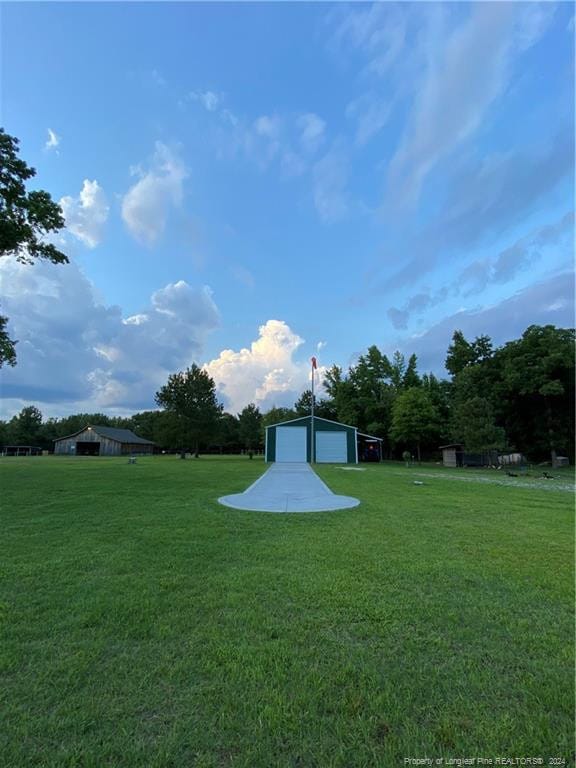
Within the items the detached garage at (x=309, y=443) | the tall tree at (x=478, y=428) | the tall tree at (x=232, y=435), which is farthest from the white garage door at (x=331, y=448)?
the tall tree at (x=232, y=435)

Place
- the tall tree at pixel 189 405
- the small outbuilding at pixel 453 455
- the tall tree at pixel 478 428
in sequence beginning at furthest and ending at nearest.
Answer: the tall tree at pixel 189 405, the small outbuilding at pixel 453 455, the tall tree at pixel 478 428

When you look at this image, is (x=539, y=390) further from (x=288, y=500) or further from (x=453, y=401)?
(x=288, y=500)

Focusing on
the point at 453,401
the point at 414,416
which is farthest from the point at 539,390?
the point at 414,416

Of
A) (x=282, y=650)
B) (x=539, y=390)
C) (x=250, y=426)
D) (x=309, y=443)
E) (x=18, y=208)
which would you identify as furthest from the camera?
(x=250, y=426)

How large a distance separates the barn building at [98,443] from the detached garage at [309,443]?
40.0 metres

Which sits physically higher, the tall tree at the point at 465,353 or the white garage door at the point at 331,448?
the tall tree at the point at 465,353

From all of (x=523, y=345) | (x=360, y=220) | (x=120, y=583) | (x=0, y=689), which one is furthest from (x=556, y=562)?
(x=523, y=345)

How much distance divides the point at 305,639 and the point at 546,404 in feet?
116

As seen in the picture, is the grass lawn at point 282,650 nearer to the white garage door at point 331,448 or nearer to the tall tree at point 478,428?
the tall tree at point 478,428

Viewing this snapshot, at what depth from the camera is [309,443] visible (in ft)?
95.9

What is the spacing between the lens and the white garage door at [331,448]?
29.4 meters

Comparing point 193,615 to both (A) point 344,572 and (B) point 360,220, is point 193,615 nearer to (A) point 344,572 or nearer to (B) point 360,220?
(A) point 344,572

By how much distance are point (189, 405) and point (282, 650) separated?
40.3 meters

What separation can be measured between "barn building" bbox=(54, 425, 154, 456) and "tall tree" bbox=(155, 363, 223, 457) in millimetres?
24032
